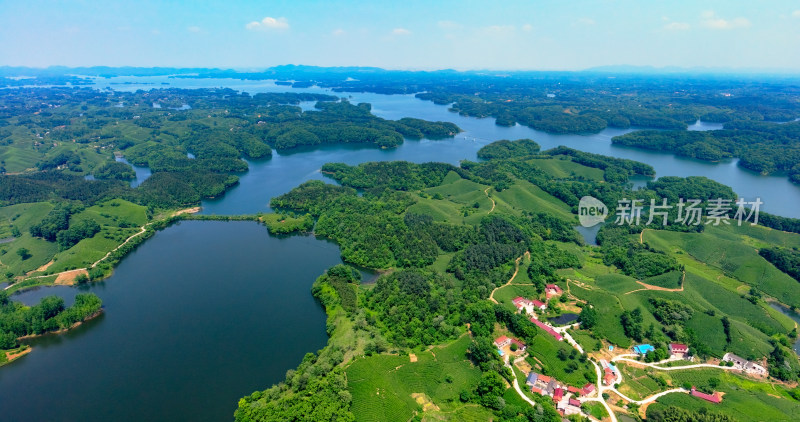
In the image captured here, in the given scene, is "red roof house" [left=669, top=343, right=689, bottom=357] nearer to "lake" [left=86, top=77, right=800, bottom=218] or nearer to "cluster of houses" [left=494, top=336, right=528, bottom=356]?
"cluster of houses" [left=494, top=336, right=528, bottom=356]

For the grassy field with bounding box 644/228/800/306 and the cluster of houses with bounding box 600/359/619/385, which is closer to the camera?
the cluster of houses with bounding box 600/359/619/385

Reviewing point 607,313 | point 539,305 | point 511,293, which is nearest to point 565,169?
point 511,293

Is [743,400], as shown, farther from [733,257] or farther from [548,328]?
[733,257]

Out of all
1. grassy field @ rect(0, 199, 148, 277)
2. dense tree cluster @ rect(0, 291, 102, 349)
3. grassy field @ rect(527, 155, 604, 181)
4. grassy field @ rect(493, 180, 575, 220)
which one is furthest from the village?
grassy field @ rect(527, 155, 604, 181)

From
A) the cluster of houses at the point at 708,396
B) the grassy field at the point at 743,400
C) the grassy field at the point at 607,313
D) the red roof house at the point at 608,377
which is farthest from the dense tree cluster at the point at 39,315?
the cluster of houses at the point at 708,396

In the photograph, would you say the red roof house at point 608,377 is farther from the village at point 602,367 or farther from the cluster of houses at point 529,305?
the cluster of houses at point 529,305

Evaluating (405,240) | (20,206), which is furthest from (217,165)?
(405,240)
